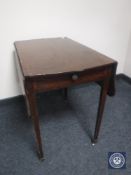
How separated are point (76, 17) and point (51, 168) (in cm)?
146

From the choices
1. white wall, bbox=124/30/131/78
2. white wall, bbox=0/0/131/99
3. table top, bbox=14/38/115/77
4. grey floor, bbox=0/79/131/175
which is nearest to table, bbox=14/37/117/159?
table top, bbox=14/38/115/77

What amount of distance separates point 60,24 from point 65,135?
109cm

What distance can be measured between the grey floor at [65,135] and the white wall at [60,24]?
1.33 feet

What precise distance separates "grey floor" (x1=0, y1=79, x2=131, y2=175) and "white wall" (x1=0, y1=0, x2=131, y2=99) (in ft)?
1.33

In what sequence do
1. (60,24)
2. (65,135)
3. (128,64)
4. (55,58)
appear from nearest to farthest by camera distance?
(55,58) → (65,135) → (60,24) → (128,64)

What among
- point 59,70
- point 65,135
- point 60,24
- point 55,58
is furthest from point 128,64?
point 59,70

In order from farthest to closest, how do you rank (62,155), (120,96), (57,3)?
(120,96), (57,3), (62,155)

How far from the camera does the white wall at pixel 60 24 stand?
65.4 inches

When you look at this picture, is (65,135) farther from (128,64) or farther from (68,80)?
(128,64)

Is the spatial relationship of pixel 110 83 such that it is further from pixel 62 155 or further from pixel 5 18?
pixel 5 18

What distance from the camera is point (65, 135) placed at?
1563mm

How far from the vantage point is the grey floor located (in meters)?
1.29

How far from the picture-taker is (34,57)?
3.99 feet

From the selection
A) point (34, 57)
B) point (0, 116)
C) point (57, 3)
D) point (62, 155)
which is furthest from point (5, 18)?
point (62, 155)
